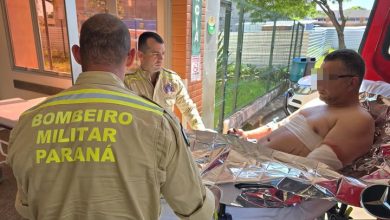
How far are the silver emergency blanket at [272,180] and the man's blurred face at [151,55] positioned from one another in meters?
1.01

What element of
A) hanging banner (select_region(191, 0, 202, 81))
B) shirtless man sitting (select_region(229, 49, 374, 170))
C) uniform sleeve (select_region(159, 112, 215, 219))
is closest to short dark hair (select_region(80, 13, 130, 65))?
uniform sleeve (select_region(159, 112, 215, 219))

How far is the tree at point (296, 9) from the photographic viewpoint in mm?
6159

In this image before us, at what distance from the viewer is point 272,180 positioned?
1316 mm

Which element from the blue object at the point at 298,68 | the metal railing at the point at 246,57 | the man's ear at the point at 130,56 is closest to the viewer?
the man's ear at the point at 130,56

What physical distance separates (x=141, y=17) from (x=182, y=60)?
0.95 metres

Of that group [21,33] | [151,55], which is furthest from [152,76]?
[21,33]

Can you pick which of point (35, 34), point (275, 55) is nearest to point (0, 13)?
point (35, 34)

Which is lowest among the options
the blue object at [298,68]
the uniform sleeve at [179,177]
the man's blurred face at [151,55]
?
the blue object at [298,68]

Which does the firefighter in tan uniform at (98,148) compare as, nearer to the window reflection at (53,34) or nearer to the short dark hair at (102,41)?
the short dark hair at (102,41)

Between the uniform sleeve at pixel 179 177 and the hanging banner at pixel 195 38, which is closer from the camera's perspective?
the uniform sleeve at pixel 179 177

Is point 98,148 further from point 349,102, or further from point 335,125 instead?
point 349,102

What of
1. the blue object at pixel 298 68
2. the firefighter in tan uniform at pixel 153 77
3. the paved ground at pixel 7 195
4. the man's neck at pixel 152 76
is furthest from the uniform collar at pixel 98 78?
the blue object at pixel 298 68

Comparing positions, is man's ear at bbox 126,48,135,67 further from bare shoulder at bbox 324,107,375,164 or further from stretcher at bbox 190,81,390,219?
bare shoulder at bbox 324,107,375,164

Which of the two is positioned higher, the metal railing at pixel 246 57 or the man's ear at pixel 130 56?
the man's ear at pixel 130 56
